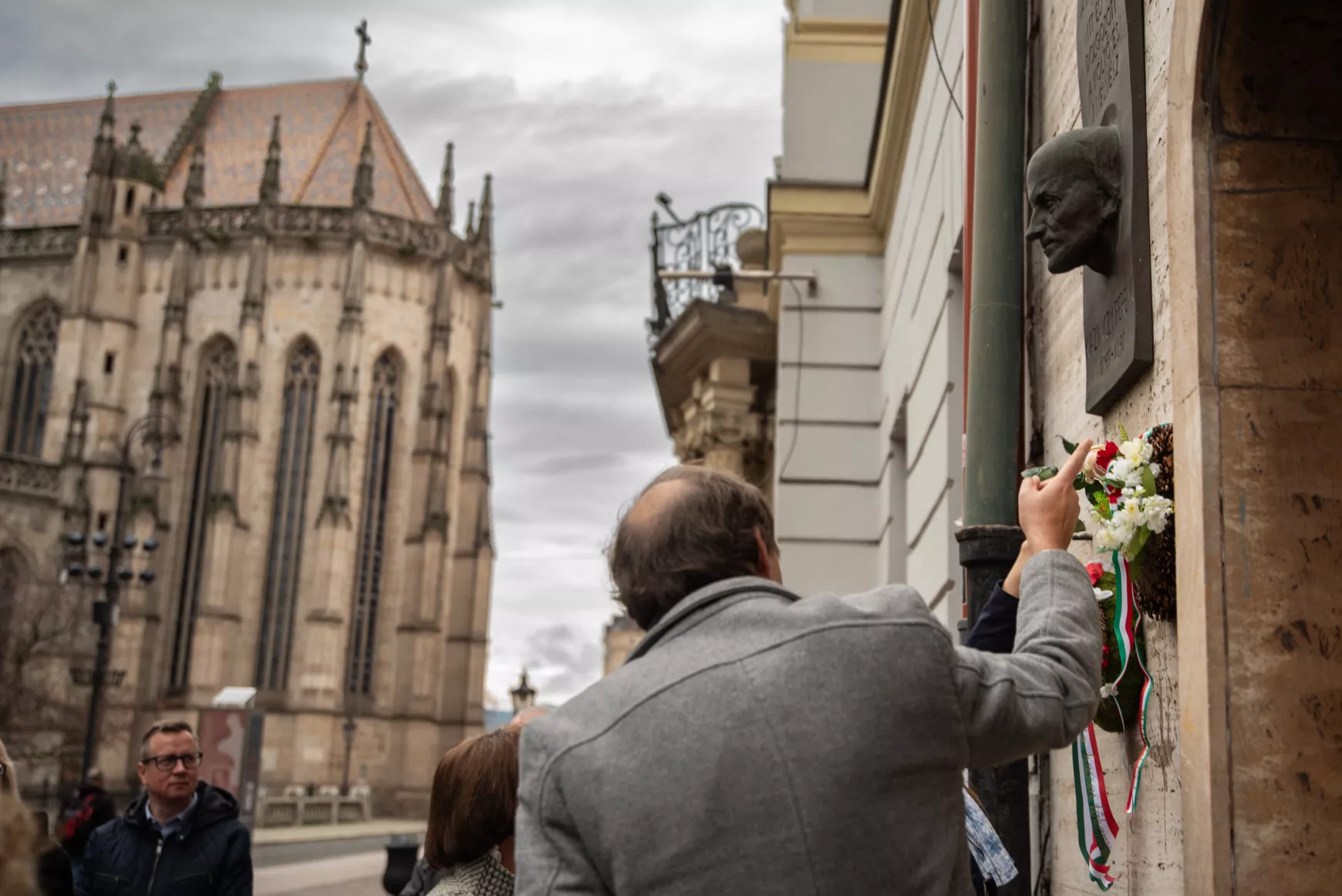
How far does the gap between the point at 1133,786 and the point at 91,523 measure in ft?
172

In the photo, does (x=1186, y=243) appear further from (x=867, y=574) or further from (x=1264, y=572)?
(x=867, y=574)

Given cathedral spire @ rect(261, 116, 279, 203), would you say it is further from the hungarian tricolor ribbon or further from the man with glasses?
the hungarian tricolor ribbon

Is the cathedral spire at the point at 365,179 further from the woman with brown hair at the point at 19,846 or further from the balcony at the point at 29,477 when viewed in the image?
the woman with brown hair at the point at 19,846

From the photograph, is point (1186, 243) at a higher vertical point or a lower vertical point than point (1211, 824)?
higher

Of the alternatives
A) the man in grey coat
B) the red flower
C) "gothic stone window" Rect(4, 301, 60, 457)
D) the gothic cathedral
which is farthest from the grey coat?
"gothic stone window" Rect(4, 301, 60, 457)

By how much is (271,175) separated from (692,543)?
5774 cm

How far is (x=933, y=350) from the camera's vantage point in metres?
7.66

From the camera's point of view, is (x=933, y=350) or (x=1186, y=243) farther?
(x=933, y=350)

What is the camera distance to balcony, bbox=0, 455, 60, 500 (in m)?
50.4

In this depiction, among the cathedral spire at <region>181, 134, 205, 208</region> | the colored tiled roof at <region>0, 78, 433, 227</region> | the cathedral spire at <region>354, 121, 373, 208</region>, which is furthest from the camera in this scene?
the colored tiled roof at <region>0, 78, 433, 227</region>

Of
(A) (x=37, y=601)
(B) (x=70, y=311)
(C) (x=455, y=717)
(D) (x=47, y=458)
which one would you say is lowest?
(C) (x=455, y=717)

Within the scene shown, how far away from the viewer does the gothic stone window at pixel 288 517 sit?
176 ft

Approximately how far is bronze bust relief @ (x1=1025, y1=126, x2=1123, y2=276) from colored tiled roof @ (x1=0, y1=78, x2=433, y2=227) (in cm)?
5713

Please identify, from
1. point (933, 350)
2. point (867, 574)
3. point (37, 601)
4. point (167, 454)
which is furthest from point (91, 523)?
point (933, 350)
